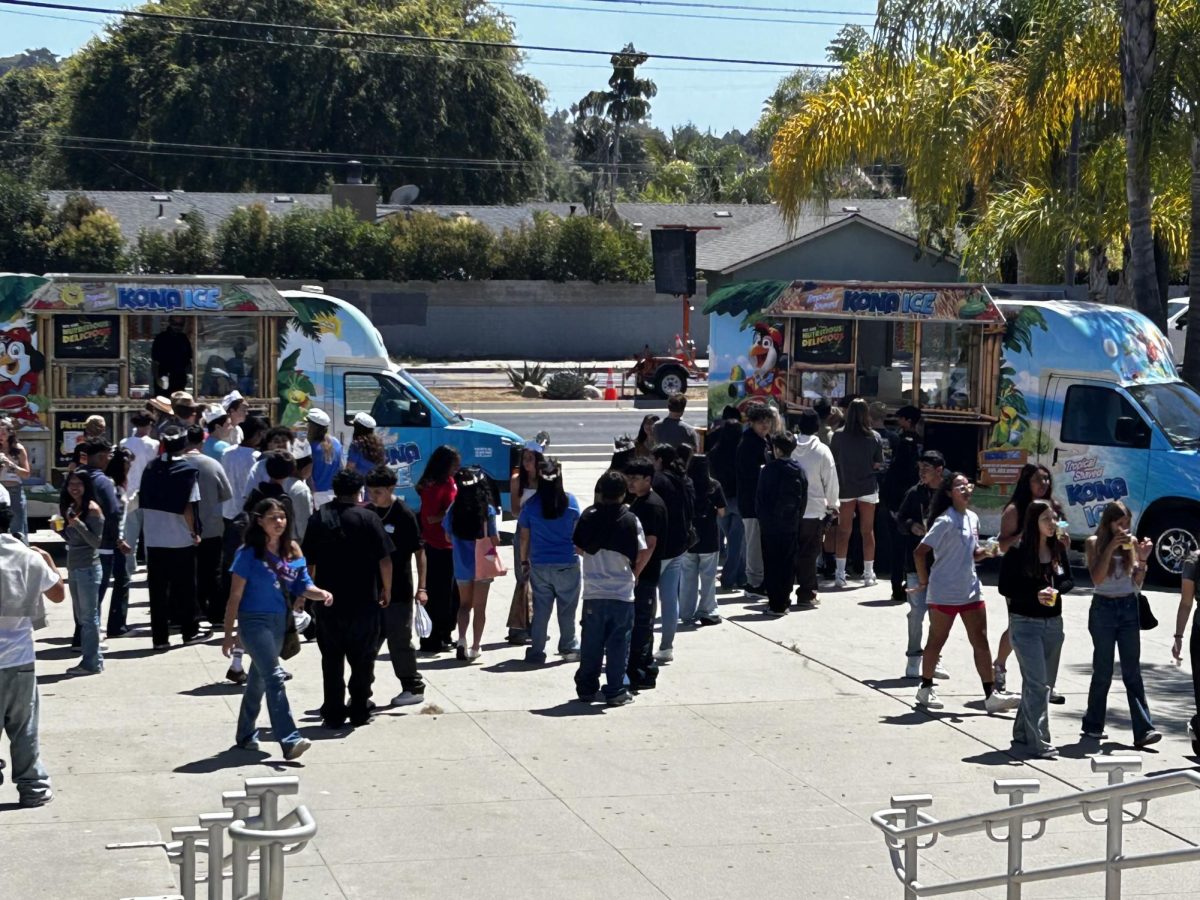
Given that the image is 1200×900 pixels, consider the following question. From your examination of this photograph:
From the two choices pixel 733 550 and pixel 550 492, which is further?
pixel 733 550

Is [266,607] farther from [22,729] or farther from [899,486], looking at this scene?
[899,486]

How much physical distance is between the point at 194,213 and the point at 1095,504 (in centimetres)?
3702

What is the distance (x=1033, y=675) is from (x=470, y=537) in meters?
4.12

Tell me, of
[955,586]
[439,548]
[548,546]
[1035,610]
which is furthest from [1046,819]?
[439,548]

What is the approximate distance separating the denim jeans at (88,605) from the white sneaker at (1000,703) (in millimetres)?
6082

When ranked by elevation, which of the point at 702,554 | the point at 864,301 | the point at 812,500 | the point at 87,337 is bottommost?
the point at 702,554

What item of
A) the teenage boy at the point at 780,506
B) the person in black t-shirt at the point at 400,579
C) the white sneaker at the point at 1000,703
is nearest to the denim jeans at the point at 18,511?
the person in black t-shirt at the point at 400,579

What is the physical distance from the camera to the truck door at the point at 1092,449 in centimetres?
1546

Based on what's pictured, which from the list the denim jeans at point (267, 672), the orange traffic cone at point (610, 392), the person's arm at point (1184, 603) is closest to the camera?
the denim jeans at point (267, 672)

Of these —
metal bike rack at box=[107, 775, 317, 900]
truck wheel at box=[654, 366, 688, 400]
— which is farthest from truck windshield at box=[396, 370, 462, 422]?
truck wheel at box=[654, 366, 688, 400]

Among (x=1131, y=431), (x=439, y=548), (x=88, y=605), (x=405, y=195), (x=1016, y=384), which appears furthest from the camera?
(x=405, y=195)

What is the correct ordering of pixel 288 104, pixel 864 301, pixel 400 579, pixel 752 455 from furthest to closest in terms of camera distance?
pixel 288 104, pixel 864 301, pixel 752 455, pixel 400 579

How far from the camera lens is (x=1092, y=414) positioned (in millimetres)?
15820

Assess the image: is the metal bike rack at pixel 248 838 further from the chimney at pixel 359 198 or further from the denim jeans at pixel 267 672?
the chimney at pixel 359 198
